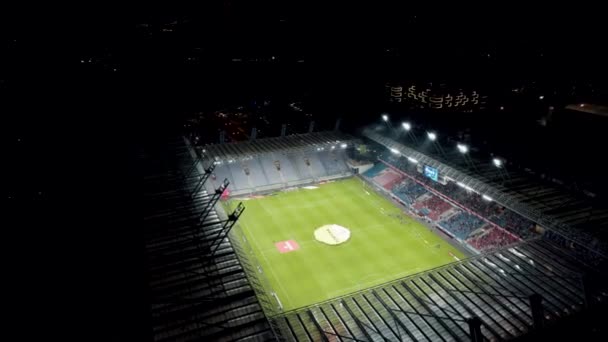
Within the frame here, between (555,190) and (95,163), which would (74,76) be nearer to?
(95,163)

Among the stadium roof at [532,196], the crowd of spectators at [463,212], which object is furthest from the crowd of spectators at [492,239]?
the stadium roof at [532,196]

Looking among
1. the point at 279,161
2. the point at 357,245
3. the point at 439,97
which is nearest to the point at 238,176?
the point at 279,161

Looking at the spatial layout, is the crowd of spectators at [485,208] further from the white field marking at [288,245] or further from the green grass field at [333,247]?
the white field marking at [288,245]

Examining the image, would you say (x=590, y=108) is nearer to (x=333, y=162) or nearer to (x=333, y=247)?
(x=333, y=162)

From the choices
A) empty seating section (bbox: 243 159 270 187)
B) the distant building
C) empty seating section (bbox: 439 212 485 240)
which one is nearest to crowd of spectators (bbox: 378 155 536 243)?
empty seating section (bbox: 439 212 485 240)

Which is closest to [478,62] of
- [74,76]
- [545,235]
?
[545,235]

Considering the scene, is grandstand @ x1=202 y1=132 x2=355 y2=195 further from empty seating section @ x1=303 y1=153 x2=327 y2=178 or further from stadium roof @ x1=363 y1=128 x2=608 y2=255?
stadium roof @ x1=363 y1=128 x2=608 y2=255
